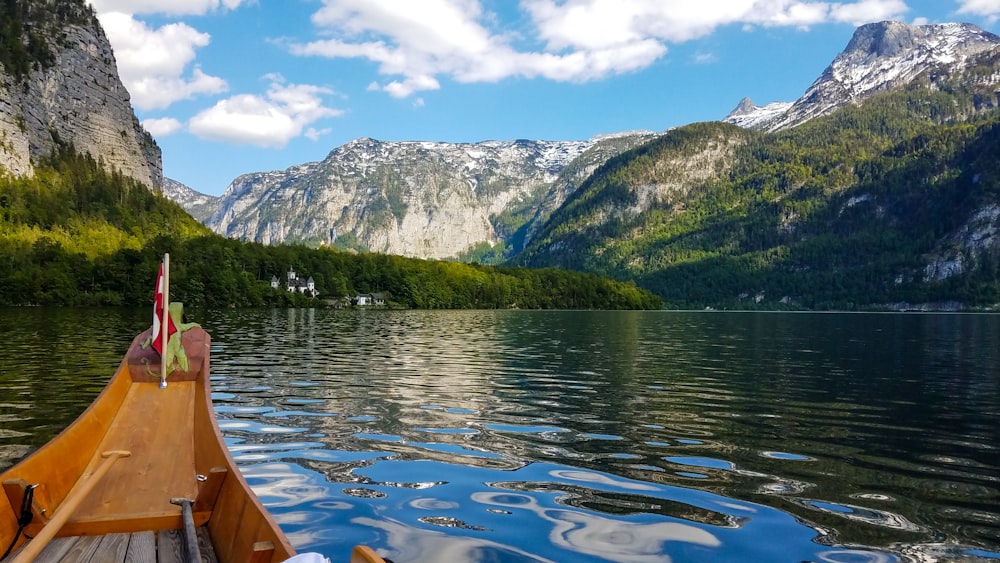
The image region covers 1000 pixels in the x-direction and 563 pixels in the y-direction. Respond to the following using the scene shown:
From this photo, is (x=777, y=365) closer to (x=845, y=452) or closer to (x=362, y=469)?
(x=845, y=452)

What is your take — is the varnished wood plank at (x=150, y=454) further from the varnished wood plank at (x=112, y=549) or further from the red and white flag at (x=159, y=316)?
the red and white flag at (x=159, y=316)

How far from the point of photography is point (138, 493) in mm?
10219

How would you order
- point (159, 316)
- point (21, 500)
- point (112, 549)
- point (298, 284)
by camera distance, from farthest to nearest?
point (298, 284) → point (159, 316) → point (21, 500) → point (112, 549)

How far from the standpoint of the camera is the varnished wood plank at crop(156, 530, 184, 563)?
303 inches

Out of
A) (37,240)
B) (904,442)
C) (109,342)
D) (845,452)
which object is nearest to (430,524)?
(845,452)

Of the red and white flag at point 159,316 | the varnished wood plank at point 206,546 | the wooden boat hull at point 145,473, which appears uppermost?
the red and white flag at point 159,316

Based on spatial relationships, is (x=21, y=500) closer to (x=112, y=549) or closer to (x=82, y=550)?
(x=82, y=550)

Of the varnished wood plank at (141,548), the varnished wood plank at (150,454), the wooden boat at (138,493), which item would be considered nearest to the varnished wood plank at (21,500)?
the wooden boat at (138,493)

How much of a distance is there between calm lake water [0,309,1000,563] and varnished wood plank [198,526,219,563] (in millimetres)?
1948

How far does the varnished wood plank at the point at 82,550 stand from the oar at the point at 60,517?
275 mm

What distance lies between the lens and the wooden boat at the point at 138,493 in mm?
7531

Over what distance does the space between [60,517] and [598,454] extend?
40.2ft

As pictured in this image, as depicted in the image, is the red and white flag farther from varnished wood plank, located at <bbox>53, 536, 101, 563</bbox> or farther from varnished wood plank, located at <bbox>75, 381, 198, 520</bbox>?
varnished wood plank, located at <bbox>53, 536, 101, 563</bbox>

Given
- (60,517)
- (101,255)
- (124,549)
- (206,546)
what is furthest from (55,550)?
(101,255)
